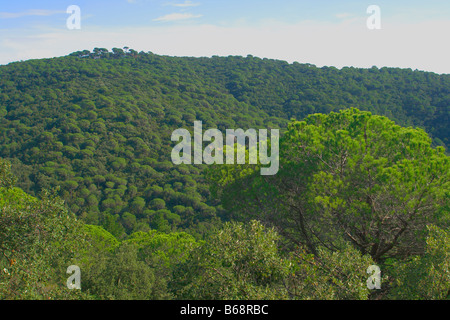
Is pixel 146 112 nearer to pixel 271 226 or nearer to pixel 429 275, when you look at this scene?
pixel 271 226

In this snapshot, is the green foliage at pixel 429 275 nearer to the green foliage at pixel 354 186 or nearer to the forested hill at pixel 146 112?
the green foliage at pixel 354 186

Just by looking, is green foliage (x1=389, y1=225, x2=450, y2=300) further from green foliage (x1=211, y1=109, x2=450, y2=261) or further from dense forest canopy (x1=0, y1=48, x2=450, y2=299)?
green foliage (x1=211, y1=109, x2=450, y2=261)

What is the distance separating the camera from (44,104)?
7356 centimetres

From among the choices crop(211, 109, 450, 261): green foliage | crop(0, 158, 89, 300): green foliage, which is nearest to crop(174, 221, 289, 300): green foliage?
crop(0, 158, 89, 300): green foliage

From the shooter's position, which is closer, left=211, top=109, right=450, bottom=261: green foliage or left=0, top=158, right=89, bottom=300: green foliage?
left=0, top=158, right=89, bottom=300: green foliage

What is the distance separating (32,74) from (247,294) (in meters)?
94.2

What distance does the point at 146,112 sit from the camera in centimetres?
7475

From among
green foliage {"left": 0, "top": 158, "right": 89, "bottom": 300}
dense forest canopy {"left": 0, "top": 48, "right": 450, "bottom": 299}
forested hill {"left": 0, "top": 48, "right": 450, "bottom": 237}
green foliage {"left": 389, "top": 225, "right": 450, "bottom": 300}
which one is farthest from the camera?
forested hill {"left": 0, "top": 48, "right": 450, "bottom": 237}

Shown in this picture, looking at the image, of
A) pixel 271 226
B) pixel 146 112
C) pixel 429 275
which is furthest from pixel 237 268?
pixel 146 112

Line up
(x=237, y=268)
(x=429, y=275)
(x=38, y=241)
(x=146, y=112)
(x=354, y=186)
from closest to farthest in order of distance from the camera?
(x=429, y=275) < (x=237, y=268) < (x=38, y=241) < (x=354, y=186) < (x=146, y=112)

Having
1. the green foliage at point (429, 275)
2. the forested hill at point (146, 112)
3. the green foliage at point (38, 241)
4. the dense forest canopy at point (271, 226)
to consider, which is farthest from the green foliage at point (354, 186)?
the forested hill at point (146, 112)

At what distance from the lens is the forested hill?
5072cm

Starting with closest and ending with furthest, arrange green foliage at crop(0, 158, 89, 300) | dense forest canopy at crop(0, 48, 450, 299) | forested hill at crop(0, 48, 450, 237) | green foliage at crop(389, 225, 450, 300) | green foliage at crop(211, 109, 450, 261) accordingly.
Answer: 1. green foliage at crop(389, 225, 450, 300)
2. green foliage at crop(0, 158, 89, 300)
3. dense forest canopy at crop(0, 48, 450, 299)
4. green foliage at crop(211, 109, 450, 261)
5. forested hill at crop(0, 48, 450, 237)

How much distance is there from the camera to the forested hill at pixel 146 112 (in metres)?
Answer: 50.7
